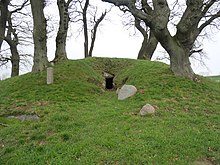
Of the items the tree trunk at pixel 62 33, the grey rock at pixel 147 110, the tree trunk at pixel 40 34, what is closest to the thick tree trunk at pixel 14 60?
the tree trunk at pixel 62 33

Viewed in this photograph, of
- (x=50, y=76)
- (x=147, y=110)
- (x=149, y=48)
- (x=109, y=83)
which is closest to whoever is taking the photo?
(x=147, y=110)

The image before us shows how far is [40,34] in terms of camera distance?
10273 millimetres

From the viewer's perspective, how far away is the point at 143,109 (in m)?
6.83

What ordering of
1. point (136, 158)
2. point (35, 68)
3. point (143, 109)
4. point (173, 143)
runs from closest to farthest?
point (136, 158) → point (173, 143) → point (143, 109) → point (35, 68)

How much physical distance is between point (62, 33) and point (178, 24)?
17.5 feet

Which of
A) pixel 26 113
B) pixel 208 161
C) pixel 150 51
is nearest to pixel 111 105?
pixel 26 113

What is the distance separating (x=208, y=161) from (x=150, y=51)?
37.0 ft

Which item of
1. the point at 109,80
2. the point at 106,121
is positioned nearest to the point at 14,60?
the point at 109,80

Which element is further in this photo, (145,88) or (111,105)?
(145,88)

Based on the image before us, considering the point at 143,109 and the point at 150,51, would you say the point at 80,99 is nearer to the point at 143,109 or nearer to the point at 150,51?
the point at 143,109

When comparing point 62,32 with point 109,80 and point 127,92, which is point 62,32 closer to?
point 109,80

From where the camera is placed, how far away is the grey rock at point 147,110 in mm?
6716

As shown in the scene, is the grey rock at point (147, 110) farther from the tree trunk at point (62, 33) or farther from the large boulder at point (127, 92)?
the tree trunk at point (62, 33)

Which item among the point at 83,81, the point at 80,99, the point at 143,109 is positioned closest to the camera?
the point at 143,109
